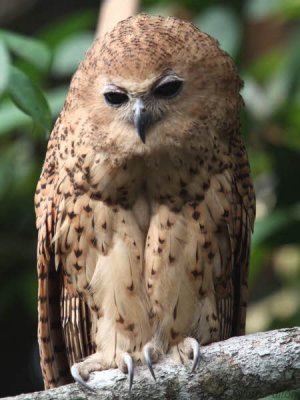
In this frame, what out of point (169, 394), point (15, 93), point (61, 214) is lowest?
point (169, 394)

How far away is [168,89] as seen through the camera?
5.50 m

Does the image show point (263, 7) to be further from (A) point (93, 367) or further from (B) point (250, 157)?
(A) point (93, 367)

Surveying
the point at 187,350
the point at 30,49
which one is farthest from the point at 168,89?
the point at 187,350

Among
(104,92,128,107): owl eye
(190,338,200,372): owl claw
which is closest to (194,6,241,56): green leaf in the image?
(104,92,128,107): owl eye

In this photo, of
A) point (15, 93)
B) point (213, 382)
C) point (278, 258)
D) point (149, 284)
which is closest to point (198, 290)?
point (149, 284)

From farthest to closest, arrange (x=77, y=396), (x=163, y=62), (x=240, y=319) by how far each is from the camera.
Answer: (x=240, y=319), (x=163, y=62), (x=77, y=396)

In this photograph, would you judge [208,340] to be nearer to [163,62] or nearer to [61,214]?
[61,214]

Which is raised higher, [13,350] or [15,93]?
[15,93]

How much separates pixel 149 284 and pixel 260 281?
11.7 feet

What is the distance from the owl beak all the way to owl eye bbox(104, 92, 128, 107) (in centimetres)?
9

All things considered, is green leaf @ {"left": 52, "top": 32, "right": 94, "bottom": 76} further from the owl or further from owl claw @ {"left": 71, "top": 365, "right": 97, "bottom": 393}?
owl claw @ {"left": 71, "top": 365, "right": 97, "bottom": 393}

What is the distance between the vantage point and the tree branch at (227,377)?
4832mm

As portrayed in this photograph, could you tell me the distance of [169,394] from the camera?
16.5ft

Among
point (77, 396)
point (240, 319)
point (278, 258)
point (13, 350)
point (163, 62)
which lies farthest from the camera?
point (13, 350)
